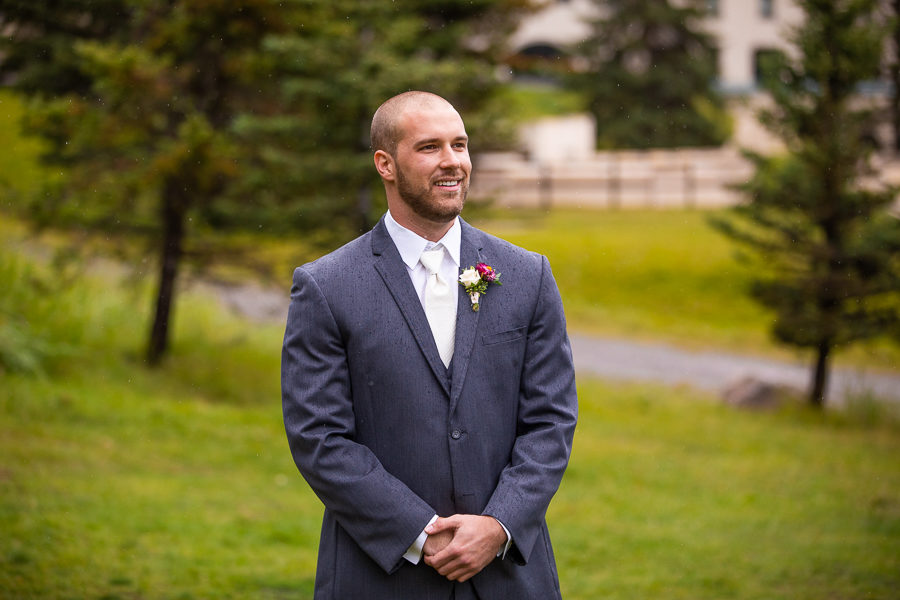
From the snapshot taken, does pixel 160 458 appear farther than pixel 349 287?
Yes

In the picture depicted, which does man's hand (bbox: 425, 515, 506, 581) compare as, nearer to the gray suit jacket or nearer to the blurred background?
the gray suit jacket

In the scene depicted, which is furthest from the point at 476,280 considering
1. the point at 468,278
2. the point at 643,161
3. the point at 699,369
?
the point at 643,161

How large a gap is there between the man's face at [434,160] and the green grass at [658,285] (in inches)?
498

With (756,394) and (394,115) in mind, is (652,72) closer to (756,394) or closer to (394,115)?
(756,394)

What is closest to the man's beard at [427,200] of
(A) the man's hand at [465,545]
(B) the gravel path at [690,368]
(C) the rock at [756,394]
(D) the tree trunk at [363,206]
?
(A) the man's hand at [465,545]

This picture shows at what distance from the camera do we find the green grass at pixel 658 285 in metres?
17.3

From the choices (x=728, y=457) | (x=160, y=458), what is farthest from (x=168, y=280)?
(x=728, y=457)

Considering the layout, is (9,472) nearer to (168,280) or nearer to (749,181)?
(168,280)

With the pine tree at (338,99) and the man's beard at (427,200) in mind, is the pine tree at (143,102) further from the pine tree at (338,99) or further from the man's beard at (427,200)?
the man's beard at (427,200)

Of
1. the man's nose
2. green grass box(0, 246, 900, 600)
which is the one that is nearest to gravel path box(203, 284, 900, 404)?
green grass box(0, 246, 900, 600)

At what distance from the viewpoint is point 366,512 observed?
2.85m

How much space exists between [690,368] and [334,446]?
522 inches

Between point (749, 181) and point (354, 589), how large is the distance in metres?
11.8

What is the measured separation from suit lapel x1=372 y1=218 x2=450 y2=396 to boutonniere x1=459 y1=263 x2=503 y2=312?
0.51 ft
